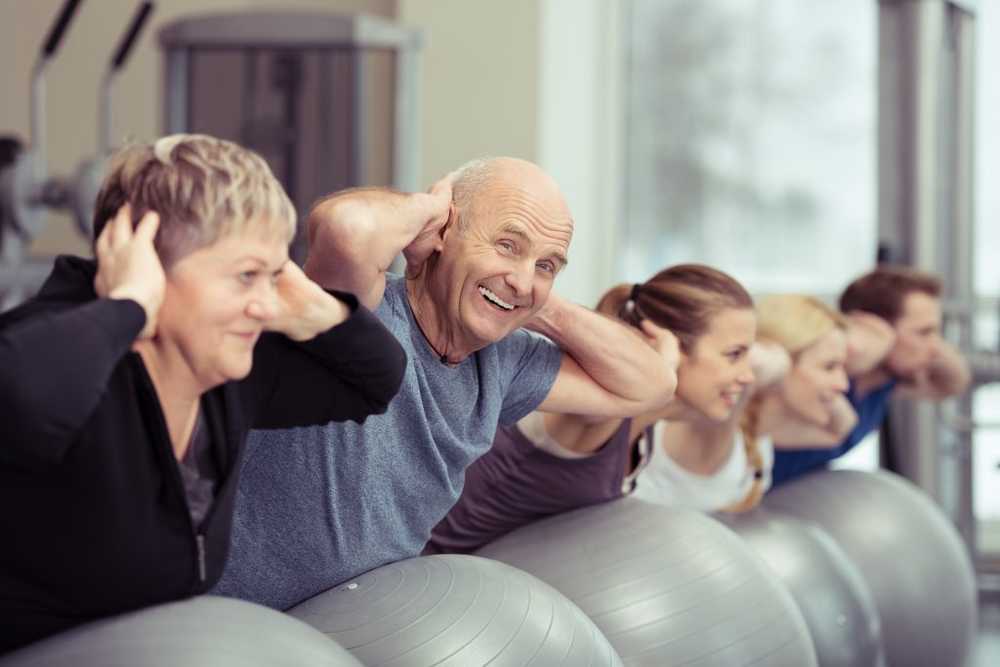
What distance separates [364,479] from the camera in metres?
1.63

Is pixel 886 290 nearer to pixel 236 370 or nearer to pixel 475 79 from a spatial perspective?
pixel 475 79

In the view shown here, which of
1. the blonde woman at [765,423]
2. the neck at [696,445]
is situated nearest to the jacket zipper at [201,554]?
the blonde woman at [765,423]

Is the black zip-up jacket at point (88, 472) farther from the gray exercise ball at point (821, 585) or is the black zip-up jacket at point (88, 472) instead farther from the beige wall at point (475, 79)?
the beige wall at point (475, 79)

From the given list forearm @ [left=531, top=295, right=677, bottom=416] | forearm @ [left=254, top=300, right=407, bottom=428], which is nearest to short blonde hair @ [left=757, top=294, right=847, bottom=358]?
forearm @ [left=531, top=295, right=677, bottom=416]

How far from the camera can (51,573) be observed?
3.96ft

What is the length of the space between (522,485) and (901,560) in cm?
116

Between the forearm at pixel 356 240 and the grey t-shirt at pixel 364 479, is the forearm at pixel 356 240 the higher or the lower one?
the higher one

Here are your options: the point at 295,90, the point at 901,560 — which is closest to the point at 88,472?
the point at 901,560

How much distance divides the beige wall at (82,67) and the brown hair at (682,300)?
131 inches

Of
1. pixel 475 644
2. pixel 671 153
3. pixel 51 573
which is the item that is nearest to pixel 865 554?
pixel 475 644

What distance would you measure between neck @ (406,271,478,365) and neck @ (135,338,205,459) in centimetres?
49

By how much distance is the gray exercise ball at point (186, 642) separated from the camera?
1188 mm

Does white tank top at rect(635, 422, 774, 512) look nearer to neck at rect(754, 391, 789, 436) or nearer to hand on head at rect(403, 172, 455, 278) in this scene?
neck at rect(754, 391, 789, 436)

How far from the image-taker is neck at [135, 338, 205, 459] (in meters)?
1.23
